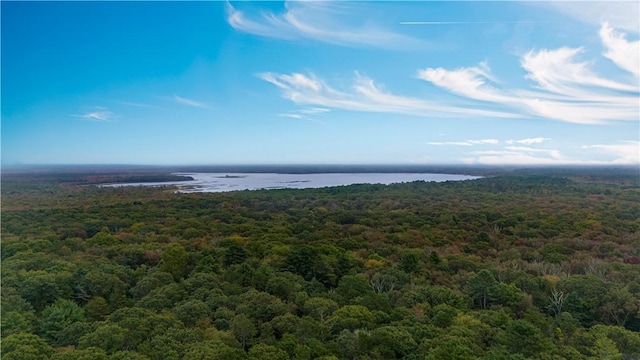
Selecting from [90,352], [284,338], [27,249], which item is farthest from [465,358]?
[27,249]

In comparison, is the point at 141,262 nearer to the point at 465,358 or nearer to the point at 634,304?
the point at 465,358

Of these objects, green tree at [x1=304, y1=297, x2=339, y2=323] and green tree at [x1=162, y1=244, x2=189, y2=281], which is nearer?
green tree at [x1=304, y1=297, x2=339, y2=323]

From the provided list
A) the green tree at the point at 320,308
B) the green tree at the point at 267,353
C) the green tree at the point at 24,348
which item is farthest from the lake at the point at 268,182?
the green tree at the point at 267,353

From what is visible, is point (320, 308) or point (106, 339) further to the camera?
point (320, 308)

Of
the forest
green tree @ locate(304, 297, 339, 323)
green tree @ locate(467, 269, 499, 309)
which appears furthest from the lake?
green tree @ locate(467, 269, 499, 309)

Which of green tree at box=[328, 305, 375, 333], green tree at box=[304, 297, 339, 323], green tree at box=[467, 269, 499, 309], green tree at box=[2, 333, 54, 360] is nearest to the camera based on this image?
green tree at box=[2, 333, 54, 360]

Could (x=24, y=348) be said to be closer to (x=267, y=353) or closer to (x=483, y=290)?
(x=267, y=353)

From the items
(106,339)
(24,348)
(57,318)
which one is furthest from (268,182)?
(24,348)

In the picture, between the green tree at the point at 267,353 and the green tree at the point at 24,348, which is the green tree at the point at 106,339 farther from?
the green tree at the point at 267,353

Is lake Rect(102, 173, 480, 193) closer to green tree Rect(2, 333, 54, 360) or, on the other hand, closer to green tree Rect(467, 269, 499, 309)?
green tree Rect(2, 333, 54, 360)
